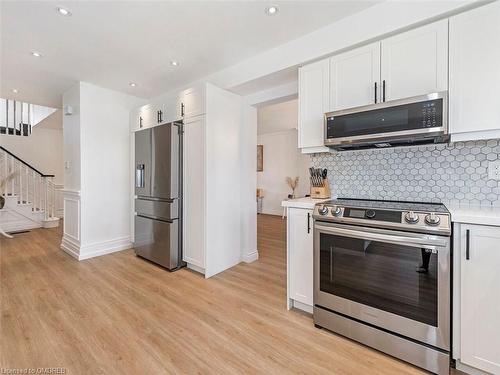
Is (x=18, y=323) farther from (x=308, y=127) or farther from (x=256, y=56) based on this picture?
(x=256, y=56)

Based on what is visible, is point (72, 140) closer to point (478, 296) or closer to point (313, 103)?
point (313, 103)

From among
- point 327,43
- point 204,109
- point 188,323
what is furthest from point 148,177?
point 327,43

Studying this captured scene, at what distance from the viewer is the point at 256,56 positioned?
2.88m

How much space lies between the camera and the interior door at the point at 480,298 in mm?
1410

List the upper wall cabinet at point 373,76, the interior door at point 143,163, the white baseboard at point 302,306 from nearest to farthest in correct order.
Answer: the upper wall cabinet at point 373,76
the white baseboard at point 302,306
the interior door at point 143,163

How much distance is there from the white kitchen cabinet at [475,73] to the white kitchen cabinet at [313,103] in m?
0.90

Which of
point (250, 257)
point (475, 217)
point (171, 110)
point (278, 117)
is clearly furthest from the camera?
point (278, 117)

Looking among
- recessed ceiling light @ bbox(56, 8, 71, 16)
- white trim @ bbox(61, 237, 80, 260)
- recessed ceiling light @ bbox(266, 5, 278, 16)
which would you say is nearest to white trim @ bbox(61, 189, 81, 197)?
white trim @ bbox(61, 237, 80, 260)

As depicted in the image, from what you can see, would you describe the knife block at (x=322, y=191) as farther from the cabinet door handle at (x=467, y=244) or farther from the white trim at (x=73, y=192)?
the white trim at (x=73, y=192)

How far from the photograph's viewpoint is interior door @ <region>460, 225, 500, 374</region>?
4.63ft

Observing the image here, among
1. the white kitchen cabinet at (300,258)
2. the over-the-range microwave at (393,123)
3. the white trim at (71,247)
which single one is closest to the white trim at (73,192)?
the white trim at (71,247)

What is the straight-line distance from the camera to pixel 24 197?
5926 millimetres

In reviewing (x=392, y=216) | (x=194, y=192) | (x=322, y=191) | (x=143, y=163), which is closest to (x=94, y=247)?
(x=143, y=163)

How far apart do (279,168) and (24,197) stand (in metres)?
6.64
